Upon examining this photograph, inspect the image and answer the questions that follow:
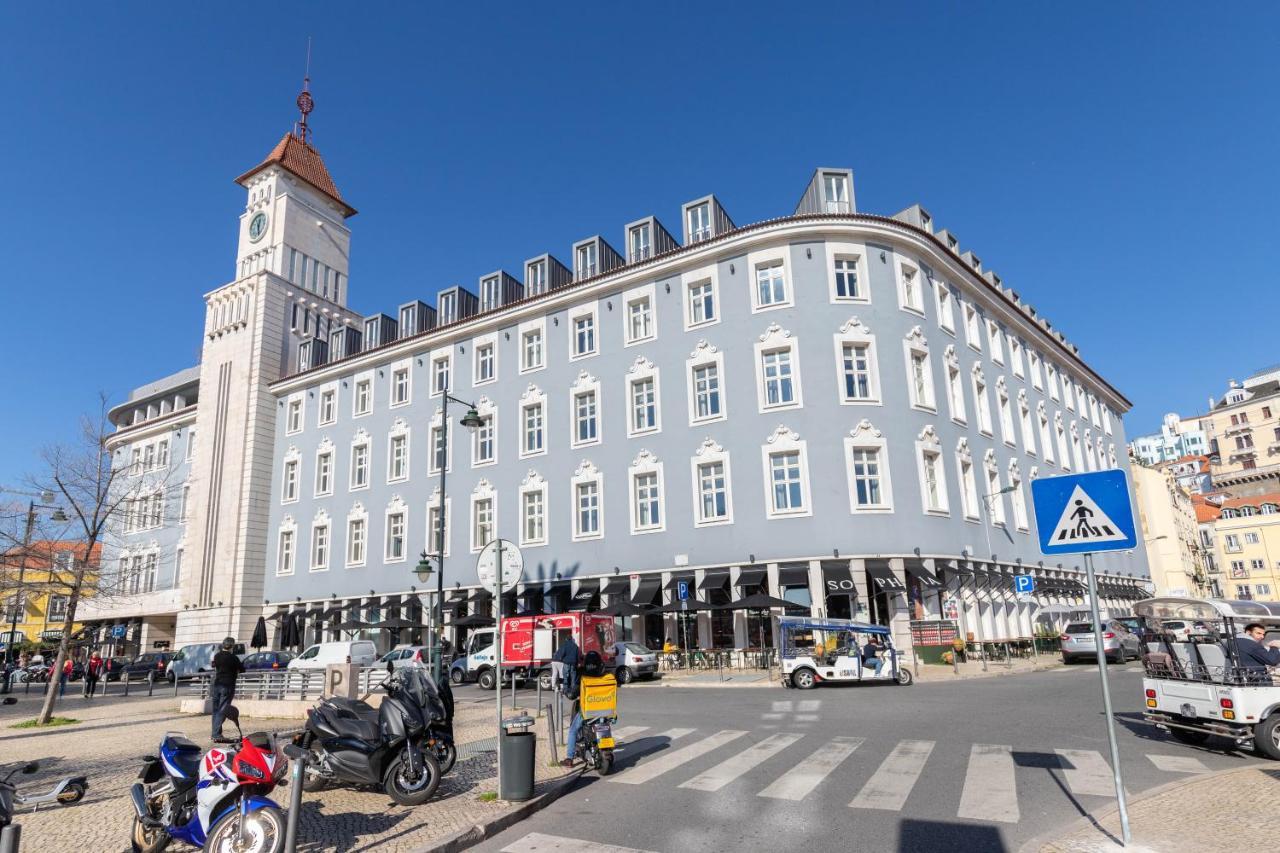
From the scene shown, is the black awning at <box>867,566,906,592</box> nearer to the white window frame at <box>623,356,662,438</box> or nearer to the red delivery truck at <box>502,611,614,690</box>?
the red delivery truck at <box>502,611,614,690</box>

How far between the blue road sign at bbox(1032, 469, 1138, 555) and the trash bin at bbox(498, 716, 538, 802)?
18.8 feet

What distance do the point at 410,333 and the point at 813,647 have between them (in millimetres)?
28128

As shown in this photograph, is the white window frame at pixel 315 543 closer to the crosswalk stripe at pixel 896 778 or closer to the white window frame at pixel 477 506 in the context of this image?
the white window frame at pixel 477 506

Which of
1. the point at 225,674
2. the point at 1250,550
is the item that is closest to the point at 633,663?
the point at 225,674

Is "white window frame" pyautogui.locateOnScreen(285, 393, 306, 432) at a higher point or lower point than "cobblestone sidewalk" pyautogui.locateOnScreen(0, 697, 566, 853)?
higher

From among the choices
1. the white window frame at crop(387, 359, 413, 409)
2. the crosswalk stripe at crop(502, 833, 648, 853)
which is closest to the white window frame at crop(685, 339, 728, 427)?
the white window frame at crop(387, 359, 413, 409)

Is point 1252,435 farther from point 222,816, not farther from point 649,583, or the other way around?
point 222,816

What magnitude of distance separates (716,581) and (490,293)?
1893 cm

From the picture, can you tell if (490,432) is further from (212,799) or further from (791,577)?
→ (212,799)

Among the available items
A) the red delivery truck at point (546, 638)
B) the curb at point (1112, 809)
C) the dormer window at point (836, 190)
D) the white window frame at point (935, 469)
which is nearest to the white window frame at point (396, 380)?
the red delivery truck at point (546, 638)

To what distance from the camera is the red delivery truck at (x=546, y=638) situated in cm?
2542

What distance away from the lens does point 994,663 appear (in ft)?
95.9

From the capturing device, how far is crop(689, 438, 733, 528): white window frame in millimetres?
29953

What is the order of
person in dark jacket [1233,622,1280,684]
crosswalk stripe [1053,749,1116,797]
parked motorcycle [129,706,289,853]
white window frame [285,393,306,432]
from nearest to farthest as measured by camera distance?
1. parked motorcycle [129,706,289,853]
2. crosswalk stripe [1053,749,1116,797]
3. person in dark jacket [1233,622,1280,684]
4. white window frame [285,393,306,432]
